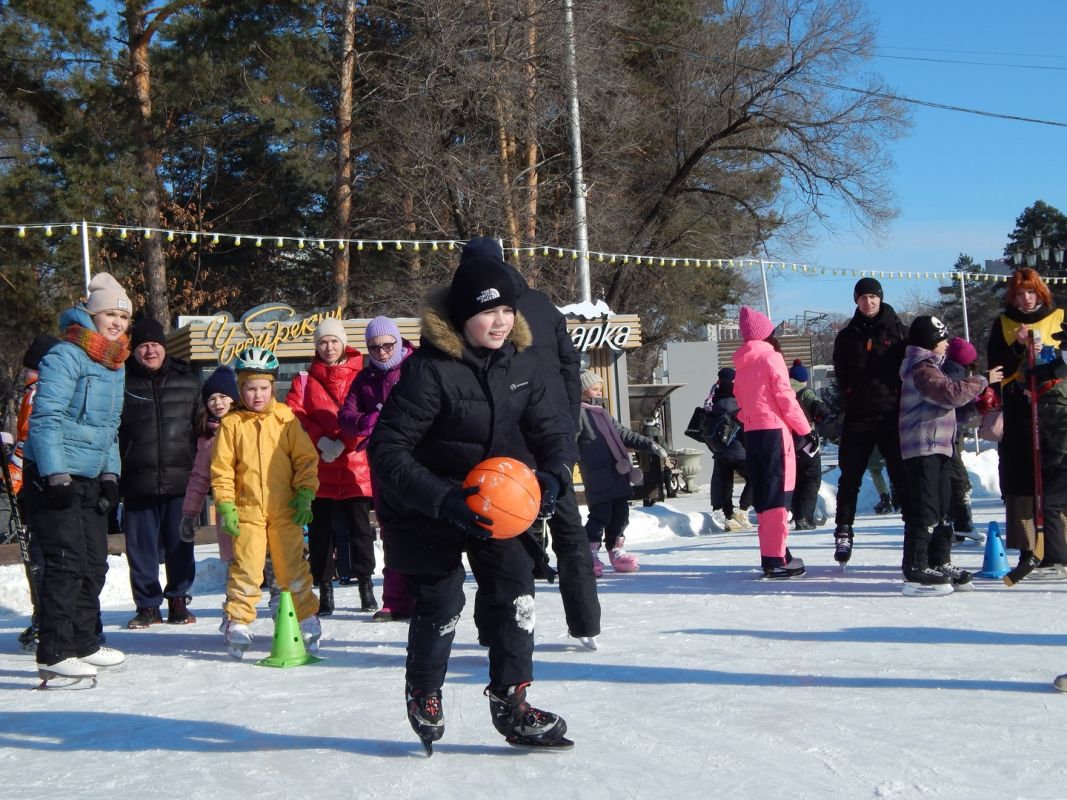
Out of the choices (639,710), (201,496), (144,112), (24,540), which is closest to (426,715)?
(639,710)

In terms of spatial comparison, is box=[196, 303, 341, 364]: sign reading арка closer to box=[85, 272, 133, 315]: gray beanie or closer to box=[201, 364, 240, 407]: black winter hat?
box=[201, 364, 240, 407]: black winter hat

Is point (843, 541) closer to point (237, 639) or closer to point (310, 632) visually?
point (310, 632)

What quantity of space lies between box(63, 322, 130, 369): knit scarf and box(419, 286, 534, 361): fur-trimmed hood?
7.18 feet

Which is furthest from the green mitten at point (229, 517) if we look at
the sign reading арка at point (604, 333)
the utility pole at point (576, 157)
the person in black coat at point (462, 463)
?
the utility pole at point (576, 157)

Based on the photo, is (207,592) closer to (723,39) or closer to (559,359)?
(559,359)

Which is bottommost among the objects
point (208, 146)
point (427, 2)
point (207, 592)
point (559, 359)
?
point (207, 592)

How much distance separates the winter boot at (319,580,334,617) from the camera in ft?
23.7

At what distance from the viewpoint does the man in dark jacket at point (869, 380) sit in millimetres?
7332

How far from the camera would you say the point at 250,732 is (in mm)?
4387

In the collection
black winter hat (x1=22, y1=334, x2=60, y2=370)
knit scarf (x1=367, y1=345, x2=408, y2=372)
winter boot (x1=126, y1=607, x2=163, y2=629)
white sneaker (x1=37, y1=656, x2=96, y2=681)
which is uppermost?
black winter hat (x1=22, y1=334, x2=60, y2=370)

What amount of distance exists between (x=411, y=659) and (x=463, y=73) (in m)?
23.7

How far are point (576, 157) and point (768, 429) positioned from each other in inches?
647

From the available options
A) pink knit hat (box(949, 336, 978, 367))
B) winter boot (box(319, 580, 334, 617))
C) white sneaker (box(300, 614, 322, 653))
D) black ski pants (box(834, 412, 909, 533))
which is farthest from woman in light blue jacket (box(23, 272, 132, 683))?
pink knit hat (box(949, 336, 978, 367))

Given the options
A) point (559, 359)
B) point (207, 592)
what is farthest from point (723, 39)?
point (559, 359)
